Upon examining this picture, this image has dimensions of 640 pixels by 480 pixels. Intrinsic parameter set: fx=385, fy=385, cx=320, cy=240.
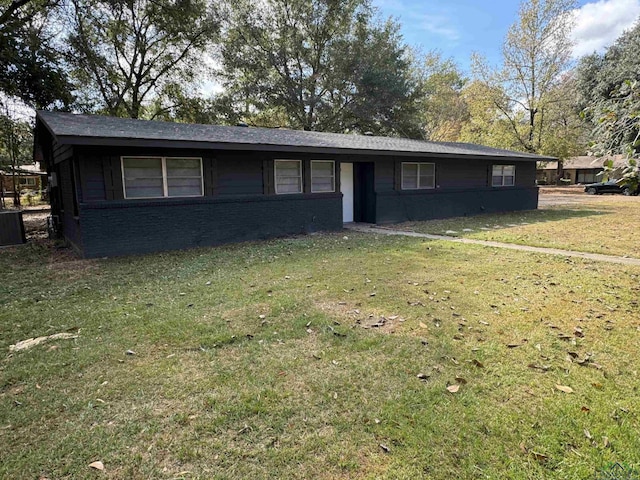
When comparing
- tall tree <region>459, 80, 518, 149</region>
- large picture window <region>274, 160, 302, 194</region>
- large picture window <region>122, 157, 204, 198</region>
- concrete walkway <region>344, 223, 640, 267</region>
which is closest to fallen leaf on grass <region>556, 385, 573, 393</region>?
concrete walkway <region>344, 223, 640, 267</region>

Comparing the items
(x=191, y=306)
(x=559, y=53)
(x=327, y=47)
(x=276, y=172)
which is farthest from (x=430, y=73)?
(x=191, y=306)

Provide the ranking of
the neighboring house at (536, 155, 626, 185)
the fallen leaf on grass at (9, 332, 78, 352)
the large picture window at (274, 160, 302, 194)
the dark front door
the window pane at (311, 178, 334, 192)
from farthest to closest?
1. the neighboring house at (536, 155, 626, 185)
2. the dark front door
3. the window pane at (311, 178, 334, 192)
4. the large picture window at (274, 160, 302, 194)
5. the fallen leaf on grass at (9, 332, 78, 352)

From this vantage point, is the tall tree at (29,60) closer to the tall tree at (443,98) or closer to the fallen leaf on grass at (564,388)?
the fallen leaf on grass at (564,388)

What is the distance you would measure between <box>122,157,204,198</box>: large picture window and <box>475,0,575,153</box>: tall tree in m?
29.1

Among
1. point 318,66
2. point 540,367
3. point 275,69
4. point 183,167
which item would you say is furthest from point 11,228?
point 318,66

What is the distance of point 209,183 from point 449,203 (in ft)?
29.3

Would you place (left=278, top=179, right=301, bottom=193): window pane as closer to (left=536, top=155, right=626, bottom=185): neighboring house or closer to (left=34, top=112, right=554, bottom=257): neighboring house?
(left=34, top=112, right=554, bottom=257): neighboring house

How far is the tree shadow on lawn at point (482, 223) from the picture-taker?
35.4 feet

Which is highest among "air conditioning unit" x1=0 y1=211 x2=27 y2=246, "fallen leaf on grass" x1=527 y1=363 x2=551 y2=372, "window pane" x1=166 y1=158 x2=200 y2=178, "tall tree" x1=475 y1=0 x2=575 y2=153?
"tall tree" x1=475 y1=0 x2=575 y2=153

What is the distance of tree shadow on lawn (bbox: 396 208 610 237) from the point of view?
1078cm

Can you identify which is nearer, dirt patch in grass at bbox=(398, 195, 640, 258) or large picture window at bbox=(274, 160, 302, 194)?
dirt patch in grass at bbox=(398, 195, 640, 258)

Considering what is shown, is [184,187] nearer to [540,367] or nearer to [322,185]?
[322,185]

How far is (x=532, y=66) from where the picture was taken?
29469 millimetres

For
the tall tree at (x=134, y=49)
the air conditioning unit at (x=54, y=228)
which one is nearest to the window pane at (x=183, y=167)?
the air conditioning unit at (x=54, y=228)
